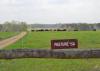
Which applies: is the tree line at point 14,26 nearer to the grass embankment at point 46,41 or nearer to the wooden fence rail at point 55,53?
the grass embankment at point 46,41

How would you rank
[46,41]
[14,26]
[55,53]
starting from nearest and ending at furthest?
1. [55,53]
2. [46,41]
3. [14,26]

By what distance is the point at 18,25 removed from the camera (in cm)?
16638

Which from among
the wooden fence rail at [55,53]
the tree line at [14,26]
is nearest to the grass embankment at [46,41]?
the wooden fence rail at [55,53]

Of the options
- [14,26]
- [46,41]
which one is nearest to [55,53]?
[46,41]

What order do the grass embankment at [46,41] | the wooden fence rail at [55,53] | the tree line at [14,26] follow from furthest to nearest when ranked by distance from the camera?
the tree line at [14,26], the grass embankment at [46,41], the wooden fence rail at [55,53]

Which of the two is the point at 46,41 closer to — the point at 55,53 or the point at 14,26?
the point at 55,53

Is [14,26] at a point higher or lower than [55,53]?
lower

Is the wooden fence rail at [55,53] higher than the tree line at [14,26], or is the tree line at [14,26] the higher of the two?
the wooden fence rail at [55,53]

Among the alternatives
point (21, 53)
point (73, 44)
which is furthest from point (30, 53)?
point (73, 44)

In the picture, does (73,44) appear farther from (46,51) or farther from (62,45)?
(46,51)

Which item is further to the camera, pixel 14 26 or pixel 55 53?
pixel 14 26

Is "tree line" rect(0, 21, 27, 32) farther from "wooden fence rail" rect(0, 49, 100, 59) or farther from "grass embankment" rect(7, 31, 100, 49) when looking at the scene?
"wooden fence rail" rect(0, 49, 100, 59)

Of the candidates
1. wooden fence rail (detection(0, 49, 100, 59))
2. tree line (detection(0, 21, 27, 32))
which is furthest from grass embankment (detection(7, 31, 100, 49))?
tree line (detection(0, 21, 27, 32))

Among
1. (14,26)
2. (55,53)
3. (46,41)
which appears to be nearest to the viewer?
(55,53)
